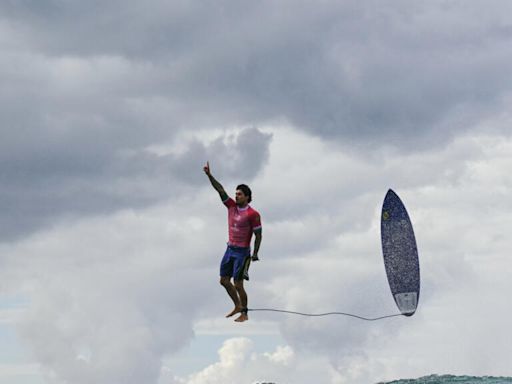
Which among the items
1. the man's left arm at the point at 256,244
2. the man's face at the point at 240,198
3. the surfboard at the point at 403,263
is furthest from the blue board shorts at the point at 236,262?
the surfboard at the point at 403,263

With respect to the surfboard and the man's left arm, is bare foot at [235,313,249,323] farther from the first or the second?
the surfboard

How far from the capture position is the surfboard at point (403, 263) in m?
27.1

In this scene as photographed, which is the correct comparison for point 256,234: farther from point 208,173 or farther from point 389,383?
point 389,383

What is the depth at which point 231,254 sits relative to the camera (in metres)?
23.2

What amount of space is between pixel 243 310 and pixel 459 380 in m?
7.90

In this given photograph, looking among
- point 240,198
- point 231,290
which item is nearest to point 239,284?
point 231,290

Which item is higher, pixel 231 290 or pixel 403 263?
pixel 403 263

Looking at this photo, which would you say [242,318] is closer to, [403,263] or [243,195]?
[243,195]

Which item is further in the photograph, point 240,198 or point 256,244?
point 256,244

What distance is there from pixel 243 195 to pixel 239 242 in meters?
1.39

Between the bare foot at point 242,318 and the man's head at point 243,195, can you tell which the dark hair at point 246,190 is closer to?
the man's head at point 243,195

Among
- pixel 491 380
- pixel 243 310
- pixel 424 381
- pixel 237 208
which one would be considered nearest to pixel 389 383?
pixel 424 381

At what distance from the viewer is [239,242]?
2306 centimetres

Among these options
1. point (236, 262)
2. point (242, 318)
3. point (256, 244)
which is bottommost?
point (242, 318)
